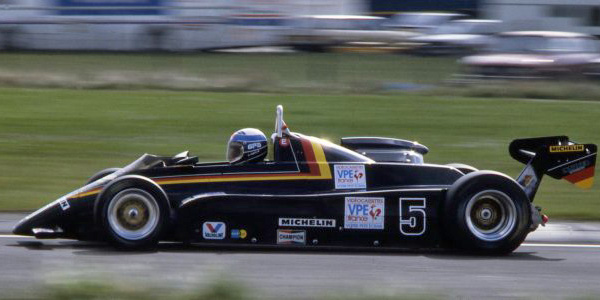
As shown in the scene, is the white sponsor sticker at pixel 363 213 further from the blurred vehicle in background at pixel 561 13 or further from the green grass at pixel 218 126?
the blurred vehicle in background at pixel 561 13

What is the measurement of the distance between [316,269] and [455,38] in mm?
25282

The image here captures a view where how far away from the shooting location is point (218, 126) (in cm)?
1822

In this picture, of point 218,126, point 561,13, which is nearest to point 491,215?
point 218,126

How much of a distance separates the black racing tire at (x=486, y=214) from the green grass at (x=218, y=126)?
287 cm

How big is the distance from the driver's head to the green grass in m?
3.48

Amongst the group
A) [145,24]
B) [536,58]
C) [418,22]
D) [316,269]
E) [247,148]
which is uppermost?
[418,22]

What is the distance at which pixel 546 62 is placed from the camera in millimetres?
24094

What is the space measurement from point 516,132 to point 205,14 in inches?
620

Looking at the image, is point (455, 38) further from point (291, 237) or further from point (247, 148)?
point (291, 237)

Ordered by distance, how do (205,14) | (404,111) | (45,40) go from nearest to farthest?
(404,111)
(45,40)
(205,14)

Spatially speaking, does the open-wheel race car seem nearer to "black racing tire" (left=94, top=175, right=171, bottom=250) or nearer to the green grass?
"black racing tire" (left=94, top=175, right=171, bottom=250)

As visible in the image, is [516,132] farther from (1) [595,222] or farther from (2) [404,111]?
(1) [595,222]

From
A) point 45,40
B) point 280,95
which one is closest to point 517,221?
point 280,95

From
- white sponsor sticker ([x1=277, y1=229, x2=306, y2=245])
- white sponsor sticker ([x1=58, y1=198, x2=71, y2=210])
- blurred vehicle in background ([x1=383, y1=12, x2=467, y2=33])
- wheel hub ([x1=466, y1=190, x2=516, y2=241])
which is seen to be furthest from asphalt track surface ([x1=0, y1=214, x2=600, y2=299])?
blurred vehicle in background ([x1=383, y1=12, x2=467, y2=33])
